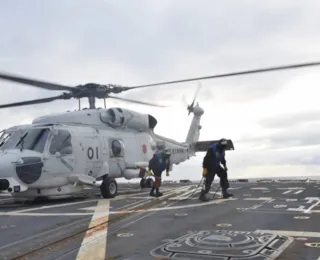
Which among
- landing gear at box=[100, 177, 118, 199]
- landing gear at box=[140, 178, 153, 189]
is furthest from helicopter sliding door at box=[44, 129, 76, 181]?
landing gear at box=[140, 178, 153, 189]

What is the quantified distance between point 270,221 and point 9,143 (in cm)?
912

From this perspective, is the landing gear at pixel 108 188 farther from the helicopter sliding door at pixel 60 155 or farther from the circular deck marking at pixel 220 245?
the circular deck marking at pixel 220 245

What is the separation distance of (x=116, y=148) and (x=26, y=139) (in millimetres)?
3801

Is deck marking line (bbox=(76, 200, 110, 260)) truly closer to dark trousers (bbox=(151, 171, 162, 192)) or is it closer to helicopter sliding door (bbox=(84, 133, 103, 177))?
dark trousers (bbox=(151, 171, 162, 192))

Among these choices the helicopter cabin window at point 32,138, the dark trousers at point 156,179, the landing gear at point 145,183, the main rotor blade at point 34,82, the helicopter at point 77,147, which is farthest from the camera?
the landing gear at point 145,183

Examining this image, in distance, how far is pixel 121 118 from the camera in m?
16.7

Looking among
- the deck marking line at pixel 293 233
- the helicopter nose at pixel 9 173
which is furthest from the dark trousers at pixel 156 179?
the deck marking line at pixel 293 233

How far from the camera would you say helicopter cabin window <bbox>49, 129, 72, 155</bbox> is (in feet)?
44.7

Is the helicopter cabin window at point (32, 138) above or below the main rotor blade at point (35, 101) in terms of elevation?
below

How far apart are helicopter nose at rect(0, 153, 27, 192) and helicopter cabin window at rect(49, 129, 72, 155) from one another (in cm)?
131

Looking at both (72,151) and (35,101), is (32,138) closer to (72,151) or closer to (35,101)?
(72,151)

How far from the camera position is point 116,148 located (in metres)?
16.2

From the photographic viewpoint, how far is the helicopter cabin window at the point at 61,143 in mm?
13632

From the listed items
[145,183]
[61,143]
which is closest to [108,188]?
[61,143]
